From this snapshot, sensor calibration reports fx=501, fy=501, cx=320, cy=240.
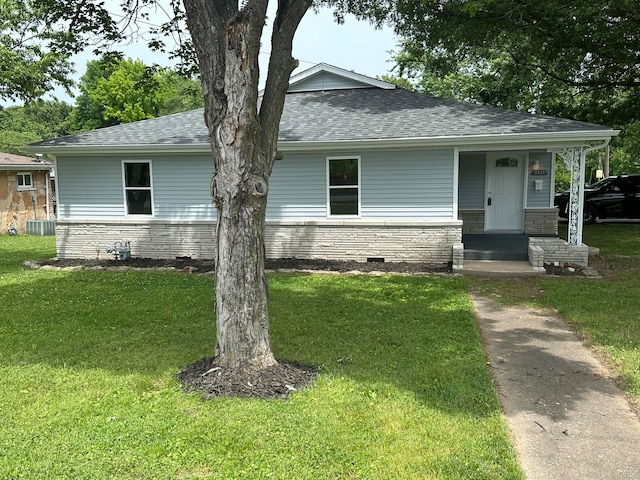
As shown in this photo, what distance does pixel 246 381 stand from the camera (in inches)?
176

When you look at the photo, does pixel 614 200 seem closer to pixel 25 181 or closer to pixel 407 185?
pixel 407 185

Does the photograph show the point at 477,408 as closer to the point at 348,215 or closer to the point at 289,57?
the point at 289,57

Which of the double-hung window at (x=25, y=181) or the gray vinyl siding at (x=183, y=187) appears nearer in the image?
the gray vinyl siding at (x=183, y=187)

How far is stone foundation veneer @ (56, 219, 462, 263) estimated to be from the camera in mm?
11156

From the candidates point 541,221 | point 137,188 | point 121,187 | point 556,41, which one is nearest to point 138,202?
point 137,188

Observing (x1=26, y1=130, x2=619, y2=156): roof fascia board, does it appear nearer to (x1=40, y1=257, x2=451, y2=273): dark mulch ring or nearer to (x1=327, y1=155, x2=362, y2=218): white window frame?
(x1=327, y1=155, x2=362, y2=218): white window frame

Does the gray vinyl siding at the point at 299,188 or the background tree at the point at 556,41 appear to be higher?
the background tree at the point at 556,41

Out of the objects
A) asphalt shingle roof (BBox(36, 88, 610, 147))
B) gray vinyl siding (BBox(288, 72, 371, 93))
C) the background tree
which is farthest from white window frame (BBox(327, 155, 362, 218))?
gray vinyl siding (BBox(288, 72, 371, 93))

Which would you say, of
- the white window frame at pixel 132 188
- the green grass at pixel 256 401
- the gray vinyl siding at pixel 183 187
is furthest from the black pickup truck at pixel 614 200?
the white window frame at pixel 132 188

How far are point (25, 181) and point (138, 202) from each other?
1318 centimetres

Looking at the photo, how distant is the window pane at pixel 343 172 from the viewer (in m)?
11.5

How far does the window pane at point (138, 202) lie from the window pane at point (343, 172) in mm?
4622

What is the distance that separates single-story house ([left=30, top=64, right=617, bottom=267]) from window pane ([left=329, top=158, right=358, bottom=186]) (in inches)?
0.9

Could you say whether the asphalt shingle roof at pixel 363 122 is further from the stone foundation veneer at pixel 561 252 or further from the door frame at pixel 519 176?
the stone foundation veneer at pixel 561 252
